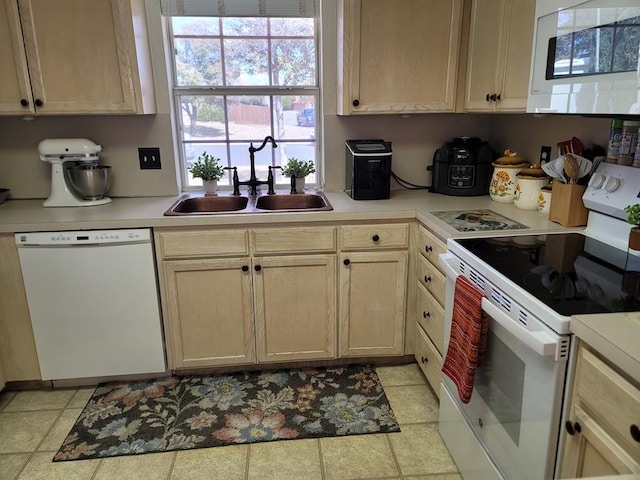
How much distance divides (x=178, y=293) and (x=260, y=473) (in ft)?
3.06

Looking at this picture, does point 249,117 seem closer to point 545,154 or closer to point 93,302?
point 93,302

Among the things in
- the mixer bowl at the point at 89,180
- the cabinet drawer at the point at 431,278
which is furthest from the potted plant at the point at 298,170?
the mixer bowl at the point at 89,180

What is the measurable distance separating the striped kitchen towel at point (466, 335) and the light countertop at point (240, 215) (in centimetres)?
35

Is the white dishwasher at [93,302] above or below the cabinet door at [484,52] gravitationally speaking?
below

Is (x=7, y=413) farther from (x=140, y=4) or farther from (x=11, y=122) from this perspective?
(x=140, y=4)

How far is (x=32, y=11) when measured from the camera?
213 cm

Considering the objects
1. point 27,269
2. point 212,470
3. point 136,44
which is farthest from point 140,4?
point 212,470

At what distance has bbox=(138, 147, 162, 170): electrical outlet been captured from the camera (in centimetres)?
267

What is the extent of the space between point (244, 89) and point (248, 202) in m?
0.70

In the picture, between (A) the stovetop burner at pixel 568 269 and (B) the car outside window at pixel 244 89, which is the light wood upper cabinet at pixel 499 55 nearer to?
(A) the stovetop burner at pixel 568 269

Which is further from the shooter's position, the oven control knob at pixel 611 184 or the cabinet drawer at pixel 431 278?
the cabinet drawer at pixel 431 278

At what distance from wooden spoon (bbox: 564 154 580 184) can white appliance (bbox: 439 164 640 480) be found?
0.28ft

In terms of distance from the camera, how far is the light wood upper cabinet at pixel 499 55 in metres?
1.93

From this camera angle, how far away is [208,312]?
2340 mm
